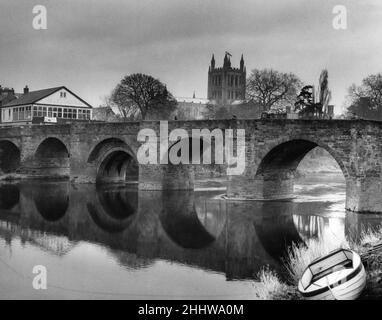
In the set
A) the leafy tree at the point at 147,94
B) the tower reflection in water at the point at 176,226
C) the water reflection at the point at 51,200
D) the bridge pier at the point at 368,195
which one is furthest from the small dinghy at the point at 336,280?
the leafy tree at the point at 147,94

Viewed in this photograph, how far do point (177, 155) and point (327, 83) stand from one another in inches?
725

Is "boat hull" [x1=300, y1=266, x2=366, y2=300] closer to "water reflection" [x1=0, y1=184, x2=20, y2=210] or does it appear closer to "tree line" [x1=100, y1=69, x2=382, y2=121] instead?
"water reflection" [x1=0, y1=184, x2=20, y2=210]

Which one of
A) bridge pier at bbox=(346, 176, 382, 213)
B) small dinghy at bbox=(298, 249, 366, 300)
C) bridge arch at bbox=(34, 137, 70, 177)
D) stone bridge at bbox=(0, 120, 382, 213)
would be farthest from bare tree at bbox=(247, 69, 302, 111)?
small dinghy at bbox=(298, 249, 366, 300)

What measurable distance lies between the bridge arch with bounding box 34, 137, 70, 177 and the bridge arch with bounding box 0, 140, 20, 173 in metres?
3.52

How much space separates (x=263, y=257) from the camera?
664 inches

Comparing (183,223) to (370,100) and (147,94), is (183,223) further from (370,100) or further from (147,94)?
(370,100)

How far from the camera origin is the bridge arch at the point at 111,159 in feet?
116

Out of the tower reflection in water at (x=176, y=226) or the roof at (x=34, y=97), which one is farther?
the roof at (x=34, y=97)

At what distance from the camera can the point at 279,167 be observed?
28500 millimetres

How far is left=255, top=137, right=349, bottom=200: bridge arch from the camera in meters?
26.5

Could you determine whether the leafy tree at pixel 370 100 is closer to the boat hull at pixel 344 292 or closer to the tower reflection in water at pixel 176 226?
the tower reflection in water at pixel 176 226

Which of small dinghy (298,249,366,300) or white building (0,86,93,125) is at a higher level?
white building (0,86,93,125)

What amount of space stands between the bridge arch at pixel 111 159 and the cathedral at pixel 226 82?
53.0 meters
